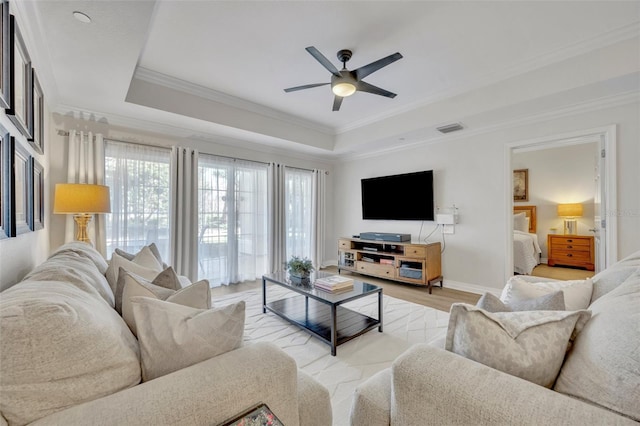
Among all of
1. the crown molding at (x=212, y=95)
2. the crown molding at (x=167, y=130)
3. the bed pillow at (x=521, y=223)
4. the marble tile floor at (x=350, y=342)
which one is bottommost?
the marble tile floor at (x=350, y=342)

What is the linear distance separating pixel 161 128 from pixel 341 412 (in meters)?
3.78

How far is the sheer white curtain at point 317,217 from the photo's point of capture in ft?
17.6

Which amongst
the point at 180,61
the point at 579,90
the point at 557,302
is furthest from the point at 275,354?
the point at 579,90

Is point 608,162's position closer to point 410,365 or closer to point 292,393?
point 410,365

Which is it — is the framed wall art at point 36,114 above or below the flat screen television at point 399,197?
above

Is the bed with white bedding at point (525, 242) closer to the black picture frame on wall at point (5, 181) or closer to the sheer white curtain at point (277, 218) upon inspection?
the sheer white curtain at point (277, 218)

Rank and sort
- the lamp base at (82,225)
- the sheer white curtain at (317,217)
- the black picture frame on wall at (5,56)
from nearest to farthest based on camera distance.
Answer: the black picture frame on wall at (5,56)
the lamp base at (82,225)
the sheer white curtain at (317,217)

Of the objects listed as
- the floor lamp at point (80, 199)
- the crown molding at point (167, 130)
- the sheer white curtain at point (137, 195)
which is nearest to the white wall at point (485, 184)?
the crown molding at point (167, 130)

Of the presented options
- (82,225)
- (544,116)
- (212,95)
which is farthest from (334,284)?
(544,116)

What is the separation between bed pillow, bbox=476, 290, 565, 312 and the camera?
1.14 meters

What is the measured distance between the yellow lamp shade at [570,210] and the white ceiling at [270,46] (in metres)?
4.20

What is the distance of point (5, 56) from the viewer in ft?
4.13

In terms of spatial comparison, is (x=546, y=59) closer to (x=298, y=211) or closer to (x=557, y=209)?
(x=298, y=211)

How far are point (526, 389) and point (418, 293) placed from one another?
10.8ft
